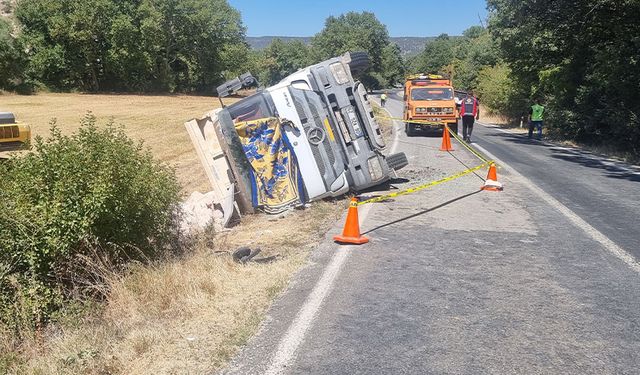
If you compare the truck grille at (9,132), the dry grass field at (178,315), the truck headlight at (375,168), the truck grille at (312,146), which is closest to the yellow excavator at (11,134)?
the truck grille at (9,132)

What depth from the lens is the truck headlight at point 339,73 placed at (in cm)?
937

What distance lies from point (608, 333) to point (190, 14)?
2625 inches

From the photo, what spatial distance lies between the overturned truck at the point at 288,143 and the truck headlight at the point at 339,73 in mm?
17

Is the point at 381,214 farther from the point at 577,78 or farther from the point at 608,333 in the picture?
the point at 577,78

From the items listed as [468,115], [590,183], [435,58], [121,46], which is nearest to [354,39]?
[435,58]

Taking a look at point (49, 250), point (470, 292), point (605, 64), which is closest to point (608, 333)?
point (470, 292)

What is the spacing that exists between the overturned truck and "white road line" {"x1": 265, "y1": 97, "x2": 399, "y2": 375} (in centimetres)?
257

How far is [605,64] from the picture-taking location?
17.9m

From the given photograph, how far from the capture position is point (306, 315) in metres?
4.58

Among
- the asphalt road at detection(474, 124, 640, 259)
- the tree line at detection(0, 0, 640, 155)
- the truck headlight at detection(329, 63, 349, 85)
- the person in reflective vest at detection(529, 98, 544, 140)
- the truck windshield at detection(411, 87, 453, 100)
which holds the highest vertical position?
the tree line at detection(0, 0, 640, 155)

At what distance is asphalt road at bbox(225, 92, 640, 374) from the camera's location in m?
3.87

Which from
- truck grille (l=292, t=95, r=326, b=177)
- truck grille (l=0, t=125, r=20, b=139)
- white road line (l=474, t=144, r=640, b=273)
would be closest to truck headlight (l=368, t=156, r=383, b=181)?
truck grille (l=292, t=95, r=326, b=177)

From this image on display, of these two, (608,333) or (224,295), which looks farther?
(224,295)

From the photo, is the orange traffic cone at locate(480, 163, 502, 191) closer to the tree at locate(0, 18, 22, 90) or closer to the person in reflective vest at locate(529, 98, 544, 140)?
the person in reflective vest at locate(529, 98, 544, 140)
